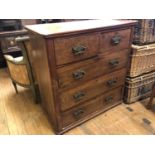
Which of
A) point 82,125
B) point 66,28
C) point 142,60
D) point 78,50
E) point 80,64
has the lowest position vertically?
point 82,125

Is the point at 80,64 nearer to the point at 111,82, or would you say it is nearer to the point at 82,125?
the point at 111,82

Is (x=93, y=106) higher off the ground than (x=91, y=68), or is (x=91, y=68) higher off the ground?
(x=91, y=68)

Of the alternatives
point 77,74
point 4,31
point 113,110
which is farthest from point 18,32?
point 113,110

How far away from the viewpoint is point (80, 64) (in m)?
1.26

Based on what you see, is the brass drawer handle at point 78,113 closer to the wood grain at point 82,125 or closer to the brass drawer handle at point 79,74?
the wood grain at point 82,125

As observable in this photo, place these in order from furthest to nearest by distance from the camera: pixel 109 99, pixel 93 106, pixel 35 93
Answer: pixel 35 93
pixel 109 99
pixel 93 106

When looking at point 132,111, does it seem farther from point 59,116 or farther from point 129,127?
point 59,116

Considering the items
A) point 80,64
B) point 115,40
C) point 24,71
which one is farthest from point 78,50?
point 24,71

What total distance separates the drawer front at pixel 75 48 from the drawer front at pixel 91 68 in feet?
0.21

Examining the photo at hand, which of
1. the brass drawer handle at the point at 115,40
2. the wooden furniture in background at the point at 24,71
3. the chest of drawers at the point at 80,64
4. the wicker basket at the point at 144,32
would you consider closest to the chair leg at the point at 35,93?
the wooden furniture in background at the point at 24,71

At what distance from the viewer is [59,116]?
1.37 meters

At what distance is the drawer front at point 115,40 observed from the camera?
131 cm

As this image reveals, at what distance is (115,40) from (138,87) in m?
0.70
